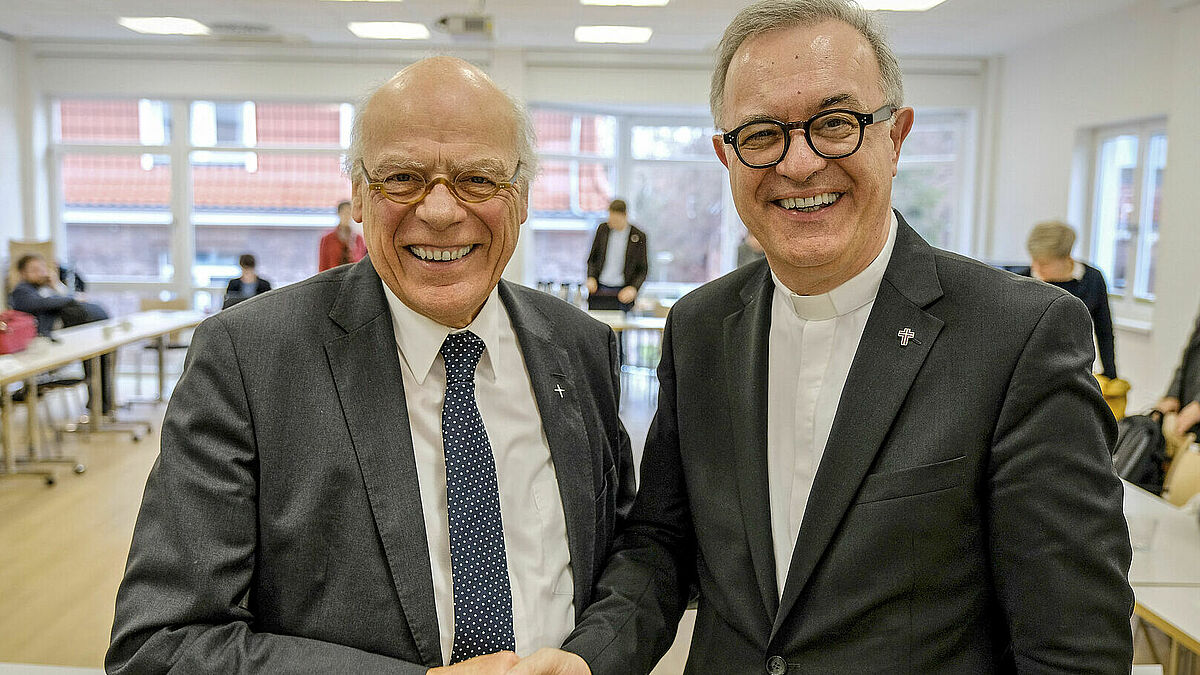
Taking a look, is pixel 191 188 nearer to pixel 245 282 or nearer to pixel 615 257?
pixel 245 282

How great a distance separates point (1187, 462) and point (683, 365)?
2951 mm

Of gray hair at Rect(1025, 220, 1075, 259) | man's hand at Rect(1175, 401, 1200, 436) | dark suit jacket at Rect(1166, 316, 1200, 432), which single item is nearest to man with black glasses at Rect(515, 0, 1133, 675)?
man's hand at Rect(1175, 401, 1200, 436)

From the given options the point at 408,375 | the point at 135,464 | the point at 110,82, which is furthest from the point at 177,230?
the point at 408,375

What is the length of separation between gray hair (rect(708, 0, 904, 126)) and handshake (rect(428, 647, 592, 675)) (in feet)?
2.95

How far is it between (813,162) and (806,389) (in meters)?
0.36

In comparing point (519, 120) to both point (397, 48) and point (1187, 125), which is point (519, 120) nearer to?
point (1187, 125)

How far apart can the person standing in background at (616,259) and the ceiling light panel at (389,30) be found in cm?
276

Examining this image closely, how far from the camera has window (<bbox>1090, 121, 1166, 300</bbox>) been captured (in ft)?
27.3

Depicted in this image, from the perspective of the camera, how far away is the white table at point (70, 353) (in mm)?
5680

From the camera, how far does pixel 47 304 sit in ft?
24.9

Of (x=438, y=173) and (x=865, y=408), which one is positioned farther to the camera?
(x=438, y=173)

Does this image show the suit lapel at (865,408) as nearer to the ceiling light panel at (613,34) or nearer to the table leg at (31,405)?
the table leg at (31,405)

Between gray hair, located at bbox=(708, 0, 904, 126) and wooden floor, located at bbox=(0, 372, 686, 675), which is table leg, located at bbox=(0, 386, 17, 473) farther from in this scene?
gray hair, located at bbox=(708, 0, 904, 126)

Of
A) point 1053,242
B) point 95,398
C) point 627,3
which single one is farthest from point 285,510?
point 627,3
